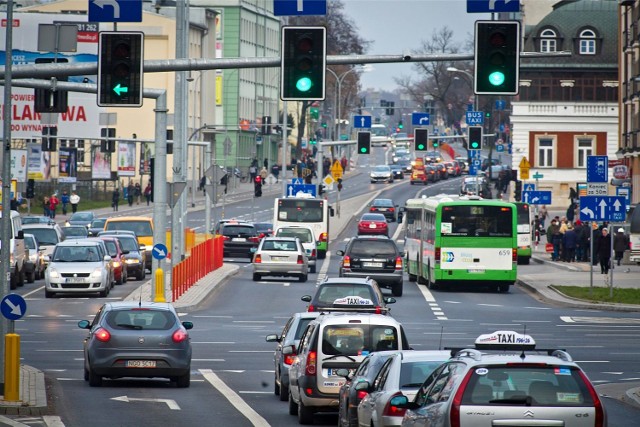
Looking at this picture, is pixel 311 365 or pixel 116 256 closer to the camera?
pixel 311 365

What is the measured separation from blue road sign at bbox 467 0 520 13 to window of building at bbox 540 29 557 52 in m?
89.9

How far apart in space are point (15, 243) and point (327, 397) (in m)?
29.1

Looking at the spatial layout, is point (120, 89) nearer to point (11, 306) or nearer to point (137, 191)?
point (11, 306)

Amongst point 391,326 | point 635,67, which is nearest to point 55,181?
point 635,67

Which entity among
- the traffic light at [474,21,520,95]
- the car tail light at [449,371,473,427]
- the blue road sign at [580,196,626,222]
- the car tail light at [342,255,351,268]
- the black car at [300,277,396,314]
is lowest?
the car tail light at [342,255,351,268]

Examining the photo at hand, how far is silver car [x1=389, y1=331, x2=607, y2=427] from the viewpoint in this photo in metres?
12.1

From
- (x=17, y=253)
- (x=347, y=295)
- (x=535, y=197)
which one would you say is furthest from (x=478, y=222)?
(x=347, y=295)

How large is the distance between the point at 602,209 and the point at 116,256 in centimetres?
1588

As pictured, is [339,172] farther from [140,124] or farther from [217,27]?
[217,27]

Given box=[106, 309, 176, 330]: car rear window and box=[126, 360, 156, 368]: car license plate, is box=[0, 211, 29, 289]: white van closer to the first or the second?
box=[106, 309, 176, 330]: car rear window

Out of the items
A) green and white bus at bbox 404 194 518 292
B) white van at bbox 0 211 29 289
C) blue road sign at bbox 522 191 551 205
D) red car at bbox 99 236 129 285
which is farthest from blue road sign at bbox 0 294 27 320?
blue road sign at bbox 522 191 551 205

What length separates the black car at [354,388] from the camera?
1653cm

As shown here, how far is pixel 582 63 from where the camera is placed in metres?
110

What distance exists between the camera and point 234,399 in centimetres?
2288
